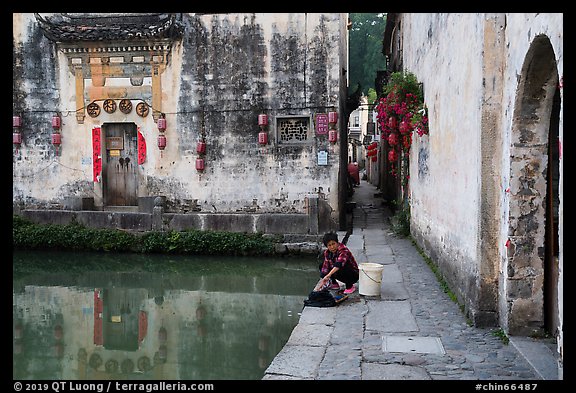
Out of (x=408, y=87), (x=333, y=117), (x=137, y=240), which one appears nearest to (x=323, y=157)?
(x=333, y=117)

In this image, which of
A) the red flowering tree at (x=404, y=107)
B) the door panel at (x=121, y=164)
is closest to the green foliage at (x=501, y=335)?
the red flowering tree at (x=404, y=107)

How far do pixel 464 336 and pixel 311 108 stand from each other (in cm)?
798

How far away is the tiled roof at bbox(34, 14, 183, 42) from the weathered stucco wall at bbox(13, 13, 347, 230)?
414 millimetres

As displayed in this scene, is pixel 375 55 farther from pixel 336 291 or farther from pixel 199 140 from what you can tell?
pixel 336 291

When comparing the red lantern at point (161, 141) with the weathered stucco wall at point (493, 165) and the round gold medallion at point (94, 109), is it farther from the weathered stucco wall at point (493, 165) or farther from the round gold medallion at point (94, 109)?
the weathered stucco wall at point (493, 165)

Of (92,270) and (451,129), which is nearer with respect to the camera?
(451,129)

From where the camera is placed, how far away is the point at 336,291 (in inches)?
275

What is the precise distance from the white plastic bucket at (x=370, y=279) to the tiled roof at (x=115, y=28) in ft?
→ 27.3

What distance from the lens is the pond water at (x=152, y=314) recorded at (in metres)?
5.72

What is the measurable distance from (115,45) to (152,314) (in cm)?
762

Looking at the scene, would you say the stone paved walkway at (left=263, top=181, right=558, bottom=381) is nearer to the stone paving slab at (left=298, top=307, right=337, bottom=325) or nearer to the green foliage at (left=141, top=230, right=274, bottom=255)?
the stone paving slab at (left=298, top=307, right=337, bottom=325)
